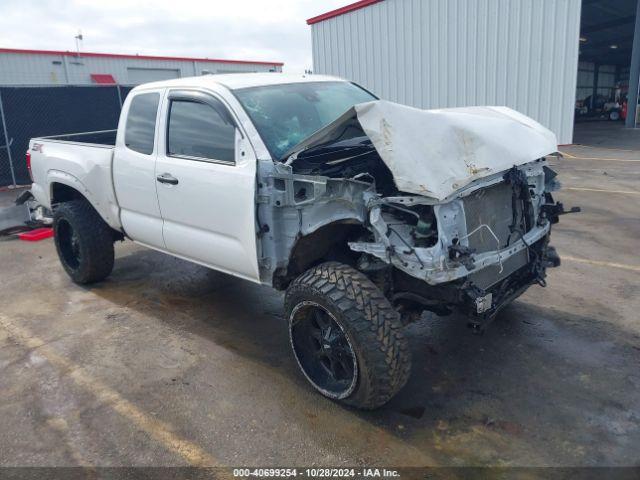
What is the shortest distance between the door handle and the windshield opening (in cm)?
82

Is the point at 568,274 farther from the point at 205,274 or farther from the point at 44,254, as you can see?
the point at 44,254

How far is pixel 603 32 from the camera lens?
2997 centimetres

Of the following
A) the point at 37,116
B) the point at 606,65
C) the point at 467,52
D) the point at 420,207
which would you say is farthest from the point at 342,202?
the point at 606,65

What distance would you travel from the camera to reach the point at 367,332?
3.00 meters

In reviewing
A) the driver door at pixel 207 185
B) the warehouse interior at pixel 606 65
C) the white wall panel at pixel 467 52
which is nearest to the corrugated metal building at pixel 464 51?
the white wall panel at pixel 467 52

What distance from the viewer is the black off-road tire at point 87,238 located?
5395 millimetres

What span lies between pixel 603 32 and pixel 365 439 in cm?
3356

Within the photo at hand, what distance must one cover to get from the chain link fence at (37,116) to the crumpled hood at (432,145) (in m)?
11.4

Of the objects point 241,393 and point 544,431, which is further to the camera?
point 241,393

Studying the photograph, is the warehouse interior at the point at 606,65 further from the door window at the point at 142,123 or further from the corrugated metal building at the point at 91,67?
the corrugated metal building at the point at 91,67

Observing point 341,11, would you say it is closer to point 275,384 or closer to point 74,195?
point 74,195

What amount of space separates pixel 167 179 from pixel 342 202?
1687 mm

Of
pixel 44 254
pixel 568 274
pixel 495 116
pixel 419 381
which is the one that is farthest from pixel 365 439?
pixel 44 254

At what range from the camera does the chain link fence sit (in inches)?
484
